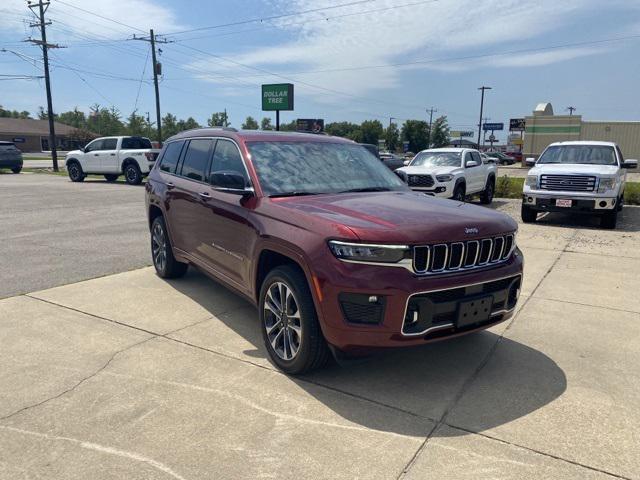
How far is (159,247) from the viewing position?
6.36 m

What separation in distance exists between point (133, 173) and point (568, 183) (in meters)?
16.8

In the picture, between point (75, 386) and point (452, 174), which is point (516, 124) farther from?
point (75, 386)

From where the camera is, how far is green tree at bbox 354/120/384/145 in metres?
108

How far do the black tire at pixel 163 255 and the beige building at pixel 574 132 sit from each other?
46.5 metres

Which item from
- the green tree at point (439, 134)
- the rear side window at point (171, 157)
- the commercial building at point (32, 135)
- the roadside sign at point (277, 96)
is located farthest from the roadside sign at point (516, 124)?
the rear side window at point (171, 157)

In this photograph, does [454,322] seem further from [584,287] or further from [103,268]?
[103,268]

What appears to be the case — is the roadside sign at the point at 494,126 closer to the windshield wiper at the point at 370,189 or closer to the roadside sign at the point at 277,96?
the roadside sign at the point at 277,96

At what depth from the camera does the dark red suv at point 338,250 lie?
3.12m

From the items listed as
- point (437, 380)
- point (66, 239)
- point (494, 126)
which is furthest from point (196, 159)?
point (494, 126)

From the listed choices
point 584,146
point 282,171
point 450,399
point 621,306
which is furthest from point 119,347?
point 584,146

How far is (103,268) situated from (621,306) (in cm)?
634

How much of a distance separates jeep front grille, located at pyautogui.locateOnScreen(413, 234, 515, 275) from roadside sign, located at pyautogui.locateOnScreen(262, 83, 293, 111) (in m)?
32.3

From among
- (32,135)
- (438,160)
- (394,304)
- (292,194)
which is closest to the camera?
(394,304)

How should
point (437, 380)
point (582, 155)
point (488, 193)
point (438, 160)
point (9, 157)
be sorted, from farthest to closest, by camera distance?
point (9, 157)
point (488, 193)
point (438, 160)
point (582, 155)
point (437, 380)
